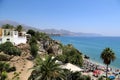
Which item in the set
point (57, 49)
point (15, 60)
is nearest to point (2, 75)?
point (15, 60)

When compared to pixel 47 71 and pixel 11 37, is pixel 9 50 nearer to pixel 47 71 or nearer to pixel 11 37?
pixel 11 37

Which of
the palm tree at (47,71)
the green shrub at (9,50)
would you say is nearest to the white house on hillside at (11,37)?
the green shrub at (9,50)

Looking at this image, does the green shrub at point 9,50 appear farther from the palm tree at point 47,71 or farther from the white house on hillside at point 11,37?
the palm tree at point 47,71

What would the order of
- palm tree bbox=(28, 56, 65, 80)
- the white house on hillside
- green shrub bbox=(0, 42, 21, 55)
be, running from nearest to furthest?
1. palm tree bbox=(28, 56, 65, 80)
2. green shrub bbox=(0, 42, 21, 55)
3. the white house on hillside

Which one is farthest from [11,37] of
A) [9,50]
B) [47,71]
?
[47,71]

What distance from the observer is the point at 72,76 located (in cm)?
3134

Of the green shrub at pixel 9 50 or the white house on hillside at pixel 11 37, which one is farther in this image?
the white house on hillside at pixel 11 37

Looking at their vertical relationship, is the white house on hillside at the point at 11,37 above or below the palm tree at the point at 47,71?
above

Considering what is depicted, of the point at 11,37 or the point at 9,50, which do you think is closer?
the point at 9,50

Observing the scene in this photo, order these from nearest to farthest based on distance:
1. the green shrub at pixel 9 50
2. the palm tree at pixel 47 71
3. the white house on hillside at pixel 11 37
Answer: the palm tree at pixel 47 71 < the green shrub at pixel 9 50 < the white house on hillside at pixel 11 37

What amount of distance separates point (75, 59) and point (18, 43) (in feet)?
53.1

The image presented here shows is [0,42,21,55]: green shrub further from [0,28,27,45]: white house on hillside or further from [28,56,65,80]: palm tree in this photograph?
[28,56,65,80]: palm tree

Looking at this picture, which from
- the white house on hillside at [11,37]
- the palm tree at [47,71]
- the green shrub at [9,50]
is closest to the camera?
the palm tree at [47,71]

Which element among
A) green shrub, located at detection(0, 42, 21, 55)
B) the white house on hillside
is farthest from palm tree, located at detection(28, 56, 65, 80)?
the white house on hillside
